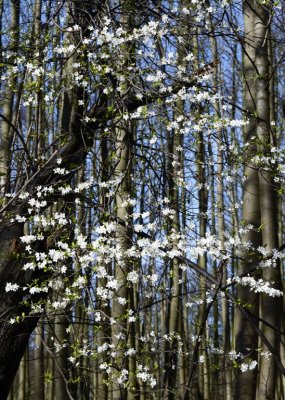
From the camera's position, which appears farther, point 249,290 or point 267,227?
point 267,227

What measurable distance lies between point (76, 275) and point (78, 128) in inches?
43.4

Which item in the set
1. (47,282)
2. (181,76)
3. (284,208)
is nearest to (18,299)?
(47,282)

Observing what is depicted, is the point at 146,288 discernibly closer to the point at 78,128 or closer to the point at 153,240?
the point at 153,240

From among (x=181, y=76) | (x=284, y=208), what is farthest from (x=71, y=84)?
(x=284, y=208)

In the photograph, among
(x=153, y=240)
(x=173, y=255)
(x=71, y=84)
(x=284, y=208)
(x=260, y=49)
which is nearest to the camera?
(x=173, y=255)

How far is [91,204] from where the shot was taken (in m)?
4.24

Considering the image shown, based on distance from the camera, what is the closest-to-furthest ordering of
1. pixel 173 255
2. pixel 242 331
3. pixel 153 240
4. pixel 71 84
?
pixel 173 255 → pixel 153 240 → pixel 71 84 → pixel 242 331

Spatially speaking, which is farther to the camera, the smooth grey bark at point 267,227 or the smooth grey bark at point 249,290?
the smooth grey bark at point 267,227

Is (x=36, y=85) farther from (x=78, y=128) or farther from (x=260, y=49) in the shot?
(x=260, y=49)

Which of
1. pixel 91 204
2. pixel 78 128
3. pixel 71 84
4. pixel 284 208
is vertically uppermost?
pixel 284 208

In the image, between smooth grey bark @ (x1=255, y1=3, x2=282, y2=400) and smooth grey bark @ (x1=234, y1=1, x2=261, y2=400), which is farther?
smooth grey bark @ (x1=255, y1=3, x2=282, y2=400)

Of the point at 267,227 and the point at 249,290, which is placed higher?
the point at 267,227

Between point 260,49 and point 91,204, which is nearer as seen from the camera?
point 91,204

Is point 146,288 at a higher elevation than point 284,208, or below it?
below
